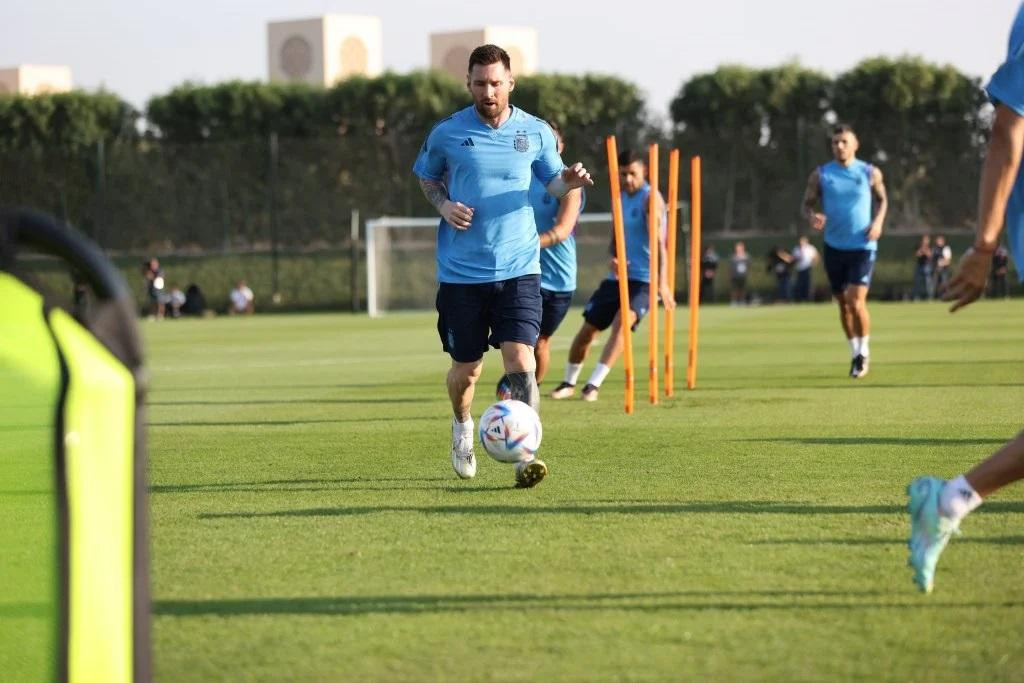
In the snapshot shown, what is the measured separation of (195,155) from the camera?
143 feet

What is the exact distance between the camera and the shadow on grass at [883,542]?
5.82 metres

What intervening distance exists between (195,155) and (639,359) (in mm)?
27480

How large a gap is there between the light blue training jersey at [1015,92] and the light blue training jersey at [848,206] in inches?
371

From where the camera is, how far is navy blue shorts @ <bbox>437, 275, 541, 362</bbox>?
7695mm

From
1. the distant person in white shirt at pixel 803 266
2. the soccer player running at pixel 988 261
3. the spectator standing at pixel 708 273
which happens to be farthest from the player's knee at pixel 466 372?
the spectator standing at pixel 708 273

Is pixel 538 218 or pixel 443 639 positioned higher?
pixel 538 218

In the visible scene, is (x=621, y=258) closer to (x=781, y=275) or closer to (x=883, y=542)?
(x=883, y=542)

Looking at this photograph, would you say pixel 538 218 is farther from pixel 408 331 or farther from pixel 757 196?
pixel 757 196

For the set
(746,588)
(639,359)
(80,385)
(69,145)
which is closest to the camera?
(80,385)

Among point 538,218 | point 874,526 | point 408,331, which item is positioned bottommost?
point 408,331

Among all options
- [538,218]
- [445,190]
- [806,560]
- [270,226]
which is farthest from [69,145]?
[806,560]

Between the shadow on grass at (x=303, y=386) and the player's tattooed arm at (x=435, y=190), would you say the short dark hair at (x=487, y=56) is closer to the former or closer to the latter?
the player's tattooed arm at (x=435, y=190)

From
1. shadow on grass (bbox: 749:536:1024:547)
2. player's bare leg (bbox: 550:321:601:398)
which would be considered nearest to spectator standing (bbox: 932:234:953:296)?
player's bare leg (bbox: 550:321:601:398)

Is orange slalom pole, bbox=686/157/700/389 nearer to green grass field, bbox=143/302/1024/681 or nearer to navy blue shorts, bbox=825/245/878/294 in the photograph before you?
green grass field, bbox=143/302/1024/681
